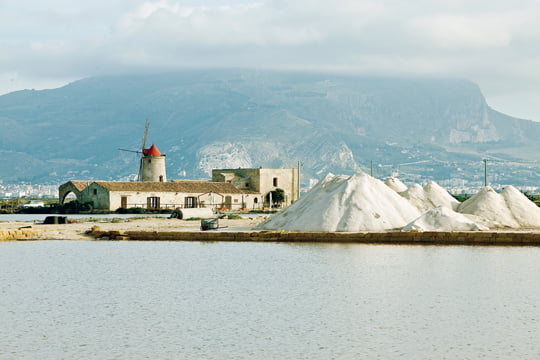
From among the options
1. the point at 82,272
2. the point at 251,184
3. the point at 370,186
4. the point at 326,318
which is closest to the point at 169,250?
the point at 82,272

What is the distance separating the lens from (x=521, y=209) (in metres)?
43.4

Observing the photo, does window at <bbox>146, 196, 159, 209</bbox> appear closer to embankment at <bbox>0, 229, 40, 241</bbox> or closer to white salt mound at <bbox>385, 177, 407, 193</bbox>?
white salt mound at <bbox>385, 177, 407, 193</bbox>

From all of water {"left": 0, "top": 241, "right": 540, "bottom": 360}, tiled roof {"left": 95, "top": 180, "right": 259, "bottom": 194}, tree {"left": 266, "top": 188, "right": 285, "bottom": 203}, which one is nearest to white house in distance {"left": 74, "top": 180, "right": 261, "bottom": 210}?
tiled roof {"left": 95, "top": 180, "right": 259, "bottom": 194}

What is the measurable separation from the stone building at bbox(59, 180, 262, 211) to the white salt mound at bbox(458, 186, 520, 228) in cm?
3643

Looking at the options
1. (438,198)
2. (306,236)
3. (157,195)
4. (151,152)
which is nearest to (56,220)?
(306,236)

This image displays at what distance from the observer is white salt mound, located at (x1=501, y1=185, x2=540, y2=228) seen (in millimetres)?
42719

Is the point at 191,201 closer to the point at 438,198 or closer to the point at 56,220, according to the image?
the point at 56,220

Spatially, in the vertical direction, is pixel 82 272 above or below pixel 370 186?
below

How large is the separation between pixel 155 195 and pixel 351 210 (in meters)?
40.1

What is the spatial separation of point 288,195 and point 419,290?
231ft

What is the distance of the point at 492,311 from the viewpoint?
18.8 meters

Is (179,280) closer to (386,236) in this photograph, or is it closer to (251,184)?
(386,236)

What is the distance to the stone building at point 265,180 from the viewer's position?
88.8 m

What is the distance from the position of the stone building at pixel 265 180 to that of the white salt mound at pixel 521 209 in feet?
149
